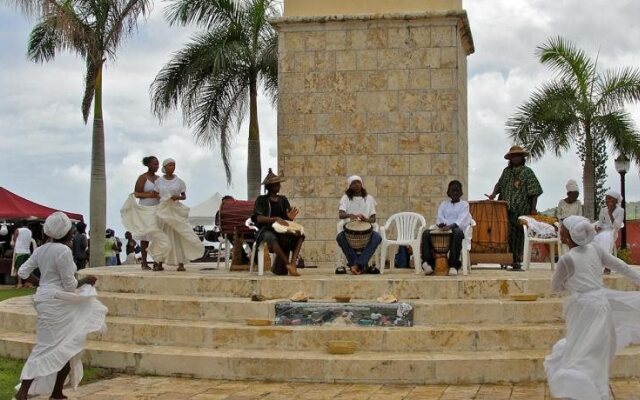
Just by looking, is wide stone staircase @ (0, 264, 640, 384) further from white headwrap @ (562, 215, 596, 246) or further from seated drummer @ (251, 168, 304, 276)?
white headwrap @ (562, 215, 596, 246)

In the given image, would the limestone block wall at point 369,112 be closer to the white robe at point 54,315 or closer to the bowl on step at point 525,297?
the bowl on step at point 525,297

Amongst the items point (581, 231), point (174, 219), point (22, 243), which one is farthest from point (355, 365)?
point (22, 243)

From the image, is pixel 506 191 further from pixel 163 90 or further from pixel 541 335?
pixel 163 90

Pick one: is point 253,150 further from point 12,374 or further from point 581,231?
point 581,231

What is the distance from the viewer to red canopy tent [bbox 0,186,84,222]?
84.8 ft

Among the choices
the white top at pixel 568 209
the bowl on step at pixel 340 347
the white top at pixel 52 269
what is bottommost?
the bowl on step at pixel 340 347

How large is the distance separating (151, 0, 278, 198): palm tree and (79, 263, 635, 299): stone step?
1336 cm

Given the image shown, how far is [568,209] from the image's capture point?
12.9 m

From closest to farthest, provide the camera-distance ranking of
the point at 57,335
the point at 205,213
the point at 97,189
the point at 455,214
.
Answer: the point at 57,335
the point at 455,214
the point at 97,189
the point at 205,213

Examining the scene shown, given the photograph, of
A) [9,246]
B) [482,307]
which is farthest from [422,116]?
[9,246]

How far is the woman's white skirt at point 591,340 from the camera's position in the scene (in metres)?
6.91

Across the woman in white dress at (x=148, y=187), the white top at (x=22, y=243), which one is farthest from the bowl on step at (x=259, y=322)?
the white top at (x=22, y=243)

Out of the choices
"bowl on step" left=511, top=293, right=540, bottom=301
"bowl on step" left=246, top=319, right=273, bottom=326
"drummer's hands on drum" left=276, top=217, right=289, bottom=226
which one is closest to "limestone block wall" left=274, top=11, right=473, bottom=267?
"drummer's hands on drum" left=276, top=217, right=289, bottom=226

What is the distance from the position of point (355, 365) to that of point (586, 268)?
262 cm
